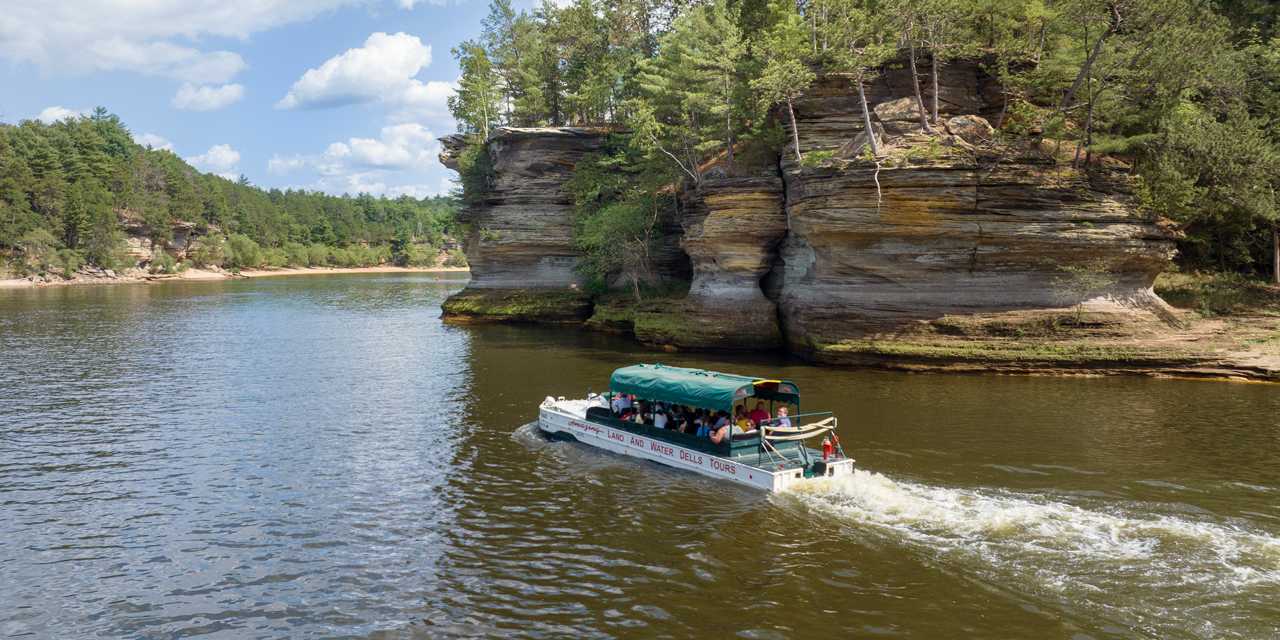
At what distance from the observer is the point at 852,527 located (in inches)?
517

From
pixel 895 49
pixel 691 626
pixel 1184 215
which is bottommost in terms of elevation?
pixel 691 626

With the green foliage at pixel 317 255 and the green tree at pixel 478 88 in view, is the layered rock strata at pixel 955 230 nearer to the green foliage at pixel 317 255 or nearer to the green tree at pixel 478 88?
the green tree at pixel 478 88

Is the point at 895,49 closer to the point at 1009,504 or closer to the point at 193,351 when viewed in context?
the point at 1009,504

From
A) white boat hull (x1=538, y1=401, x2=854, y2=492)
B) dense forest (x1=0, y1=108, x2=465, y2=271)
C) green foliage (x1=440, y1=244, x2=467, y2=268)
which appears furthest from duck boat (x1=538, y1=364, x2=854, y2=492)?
green foliage (x1=440, y1=244, x2=467, y2=268)

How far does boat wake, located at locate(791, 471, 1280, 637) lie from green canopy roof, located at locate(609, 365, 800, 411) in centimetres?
272

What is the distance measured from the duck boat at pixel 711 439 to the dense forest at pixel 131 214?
45853mm

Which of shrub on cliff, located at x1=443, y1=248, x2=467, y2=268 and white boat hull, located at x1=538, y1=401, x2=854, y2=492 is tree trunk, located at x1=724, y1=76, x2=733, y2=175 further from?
shrub on cliff, located at x1=443, y1=248, x2=467, y2=268

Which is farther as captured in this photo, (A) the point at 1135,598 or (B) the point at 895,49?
(B) the point at 895,49

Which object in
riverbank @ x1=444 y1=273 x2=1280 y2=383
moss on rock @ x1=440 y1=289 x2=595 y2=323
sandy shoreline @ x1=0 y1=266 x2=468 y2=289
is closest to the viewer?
riverbank @ x1=444 y1=273 x2=1280 y2=383

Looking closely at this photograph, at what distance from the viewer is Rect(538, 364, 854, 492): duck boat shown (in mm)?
15570

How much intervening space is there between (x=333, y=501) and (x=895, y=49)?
30.6 meters

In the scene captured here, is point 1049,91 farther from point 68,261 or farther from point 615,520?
point 68,261

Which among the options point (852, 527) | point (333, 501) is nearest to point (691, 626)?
point (852, 527)

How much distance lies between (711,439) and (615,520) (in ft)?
11.6
